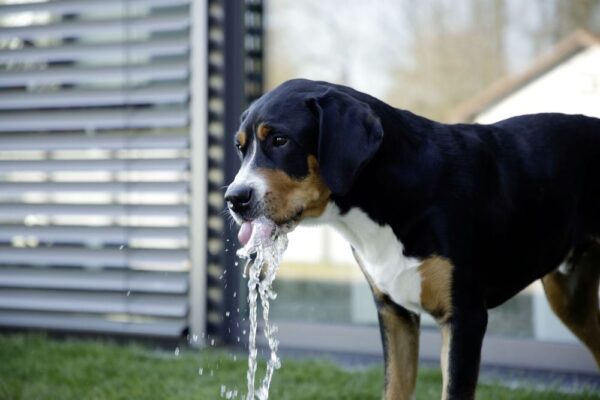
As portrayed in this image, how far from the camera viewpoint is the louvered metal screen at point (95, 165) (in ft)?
18.1

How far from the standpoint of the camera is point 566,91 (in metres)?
5.00

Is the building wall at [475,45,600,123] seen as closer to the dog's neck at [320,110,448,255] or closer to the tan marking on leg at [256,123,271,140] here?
the dog's neck at [320,110,448,255]

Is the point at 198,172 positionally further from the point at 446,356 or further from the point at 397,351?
the point at 446,356

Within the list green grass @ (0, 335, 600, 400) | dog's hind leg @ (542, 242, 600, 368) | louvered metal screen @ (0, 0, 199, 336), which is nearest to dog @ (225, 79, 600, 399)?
dog's hind leg @ (542, 242, 600, 368)

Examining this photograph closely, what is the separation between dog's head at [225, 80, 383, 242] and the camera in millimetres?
2826

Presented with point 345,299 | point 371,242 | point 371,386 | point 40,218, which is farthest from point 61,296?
point 371,242

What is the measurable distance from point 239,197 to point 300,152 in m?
0.26

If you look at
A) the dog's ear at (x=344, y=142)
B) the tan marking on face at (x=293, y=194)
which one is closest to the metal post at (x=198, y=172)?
the tan marking on face at (x=293, y=194)

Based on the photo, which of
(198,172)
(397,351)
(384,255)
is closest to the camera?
(384,255)

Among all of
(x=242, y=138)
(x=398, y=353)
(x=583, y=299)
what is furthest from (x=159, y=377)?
(x=583, y=299)

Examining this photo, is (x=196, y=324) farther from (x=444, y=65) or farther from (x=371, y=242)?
(x=371, y=242)

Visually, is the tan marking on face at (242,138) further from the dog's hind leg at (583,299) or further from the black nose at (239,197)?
the dog's hind leg at (583,299)

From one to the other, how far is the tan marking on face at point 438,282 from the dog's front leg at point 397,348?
279 millimetres

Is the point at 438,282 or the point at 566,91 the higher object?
the point at 566,91
